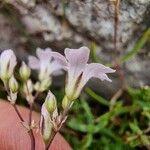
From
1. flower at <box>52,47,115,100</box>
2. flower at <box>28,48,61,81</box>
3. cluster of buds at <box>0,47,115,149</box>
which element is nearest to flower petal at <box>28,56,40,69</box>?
flower at <box>28,48,61,81</box>

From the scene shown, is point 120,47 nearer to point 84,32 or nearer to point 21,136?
point 84,32

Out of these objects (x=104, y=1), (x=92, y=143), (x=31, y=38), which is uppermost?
(x=104, y=1)

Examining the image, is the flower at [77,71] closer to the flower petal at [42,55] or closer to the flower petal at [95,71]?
the flower petal at [95,71]

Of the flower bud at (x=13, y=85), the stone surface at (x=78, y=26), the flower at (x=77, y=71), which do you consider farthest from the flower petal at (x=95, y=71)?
the stone surface at (x=78, y=26)

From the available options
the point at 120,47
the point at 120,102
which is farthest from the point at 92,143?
the point at 120,47

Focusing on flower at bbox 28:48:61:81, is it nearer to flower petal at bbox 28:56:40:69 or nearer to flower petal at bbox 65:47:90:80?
flower petal at bbox 28:56:40:69

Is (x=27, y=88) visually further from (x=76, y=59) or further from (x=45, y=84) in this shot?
(x=76, y=59)
